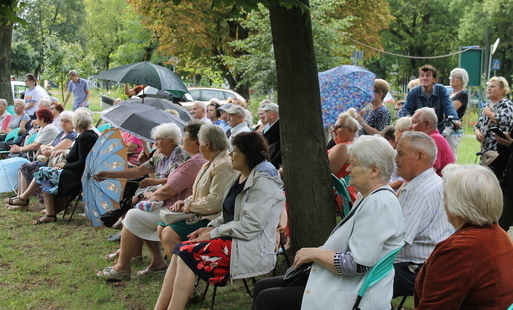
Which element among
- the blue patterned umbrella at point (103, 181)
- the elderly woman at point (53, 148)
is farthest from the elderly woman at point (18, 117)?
the blue patterned umbrella at point (103, 181)

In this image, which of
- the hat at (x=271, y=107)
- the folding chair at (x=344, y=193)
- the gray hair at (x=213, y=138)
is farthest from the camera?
the hat at (x=271, y=107)

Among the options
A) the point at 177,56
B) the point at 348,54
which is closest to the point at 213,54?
the point at 177,56

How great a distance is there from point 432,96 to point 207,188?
11.4 feet

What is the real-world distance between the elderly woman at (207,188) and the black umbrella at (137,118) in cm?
231

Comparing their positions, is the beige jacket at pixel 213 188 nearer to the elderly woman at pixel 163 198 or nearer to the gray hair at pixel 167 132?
the elderly woman at pixel 163 198

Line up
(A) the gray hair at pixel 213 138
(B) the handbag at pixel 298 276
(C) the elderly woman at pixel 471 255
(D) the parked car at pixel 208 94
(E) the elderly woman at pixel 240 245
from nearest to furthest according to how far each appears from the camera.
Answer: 1. (C) the elderly woman at pixel 471 255
2. (B) the handbag at pixel 298 276
3. (E) the elderly woman at pixel 240 245
4. (A) the gray hair at pixel 213 138
5. (D) the parked car at pixel 208 94

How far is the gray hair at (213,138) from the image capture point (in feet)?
17.6

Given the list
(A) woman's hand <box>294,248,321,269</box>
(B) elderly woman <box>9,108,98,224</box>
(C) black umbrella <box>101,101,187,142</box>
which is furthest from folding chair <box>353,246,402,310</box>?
(B) elderly woman <box>9,108,98,224</box>

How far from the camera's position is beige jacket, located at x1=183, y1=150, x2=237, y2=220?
17.1 ft

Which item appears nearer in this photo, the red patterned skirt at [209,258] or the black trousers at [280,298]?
the black trousers at [280,298]

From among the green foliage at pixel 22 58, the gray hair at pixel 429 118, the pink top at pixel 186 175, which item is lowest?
the pink top at pixel 186 175

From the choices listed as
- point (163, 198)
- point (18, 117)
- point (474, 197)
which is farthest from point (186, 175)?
point (18, 117)

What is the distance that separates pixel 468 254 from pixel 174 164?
4130 mm

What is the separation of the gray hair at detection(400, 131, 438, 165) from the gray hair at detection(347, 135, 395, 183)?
0.64 meters
